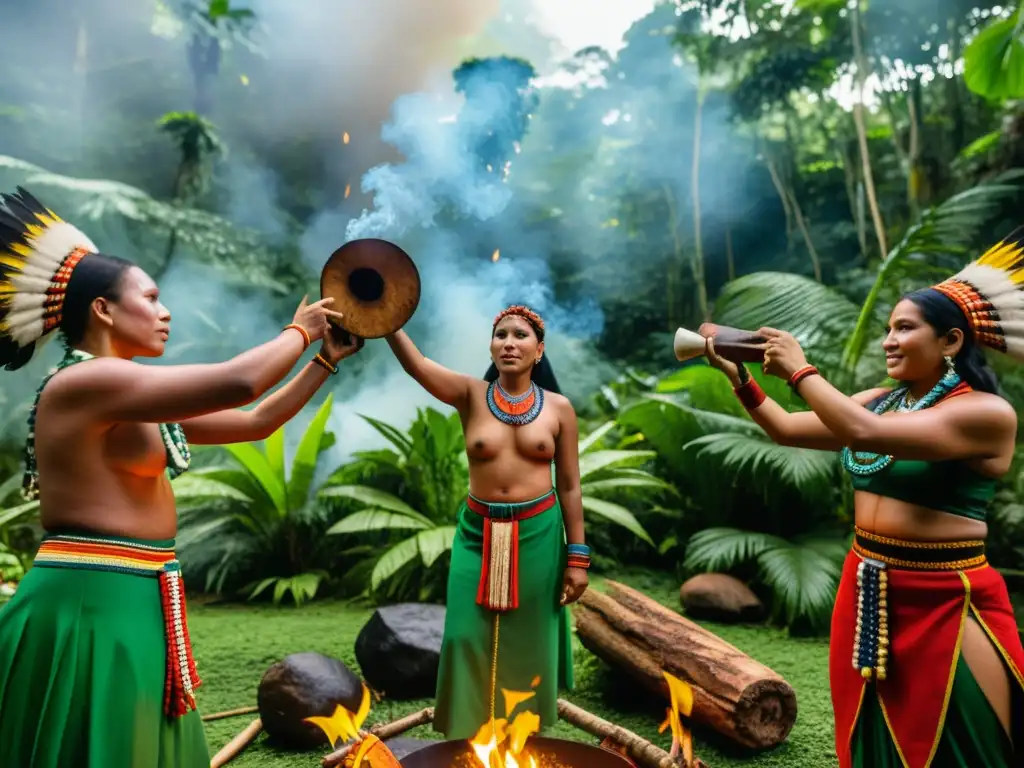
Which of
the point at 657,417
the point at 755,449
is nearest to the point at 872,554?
the point at 755,449

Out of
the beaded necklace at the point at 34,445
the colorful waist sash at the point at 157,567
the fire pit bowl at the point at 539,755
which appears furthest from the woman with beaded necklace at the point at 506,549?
the colorful waist sash at the point at 157,567

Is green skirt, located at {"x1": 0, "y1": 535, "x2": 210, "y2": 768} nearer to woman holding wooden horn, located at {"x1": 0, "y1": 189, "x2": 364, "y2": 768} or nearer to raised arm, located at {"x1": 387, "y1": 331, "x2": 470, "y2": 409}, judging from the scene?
woman holding wooden horn, located at {"x1": 0, "y1": 189, "x2": 364, "y2": 768}

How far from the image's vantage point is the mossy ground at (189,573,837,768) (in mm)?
3338

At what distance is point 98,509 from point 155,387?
1.20ft

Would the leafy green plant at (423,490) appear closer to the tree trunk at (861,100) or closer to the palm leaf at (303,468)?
the palm leaf at (303,468)

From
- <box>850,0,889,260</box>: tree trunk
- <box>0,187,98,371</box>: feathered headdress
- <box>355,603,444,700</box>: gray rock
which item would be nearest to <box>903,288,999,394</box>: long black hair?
<box>0,187,98,371</box>: feathered headdress

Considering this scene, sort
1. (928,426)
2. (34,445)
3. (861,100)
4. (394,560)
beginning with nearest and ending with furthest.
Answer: (34,445) → (928,426) → (394,560) → (861,100)

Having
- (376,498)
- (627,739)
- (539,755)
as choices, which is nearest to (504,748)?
(539,755)

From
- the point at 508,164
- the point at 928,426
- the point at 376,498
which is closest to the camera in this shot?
the point at 928,426

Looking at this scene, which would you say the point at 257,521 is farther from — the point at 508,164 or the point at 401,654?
the point at 508,164

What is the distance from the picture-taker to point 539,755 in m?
2.12

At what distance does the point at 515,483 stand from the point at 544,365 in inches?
23.9

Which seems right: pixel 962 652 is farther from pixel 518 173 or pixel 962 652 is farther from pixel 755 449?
pixel 518 173

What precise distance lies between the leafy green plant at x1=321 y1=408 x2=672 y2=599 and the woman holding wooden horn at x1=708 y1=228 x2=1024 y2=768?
3.73m
